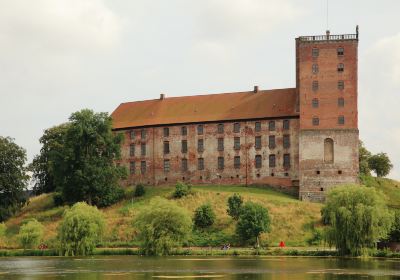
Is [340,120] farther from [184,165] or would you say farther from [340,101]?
[184,165]

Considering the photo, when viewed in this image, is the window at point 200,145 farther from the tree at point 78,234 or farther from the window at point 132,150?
the tree at point 78,234

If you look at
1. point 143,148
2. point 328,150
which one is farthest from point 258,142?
point 143,148

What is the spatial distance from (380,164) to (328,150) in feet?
78.8

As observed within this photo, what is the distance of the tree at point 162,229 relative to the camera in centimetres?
5272

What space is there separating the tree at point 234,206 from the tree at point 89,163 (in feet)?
46.7

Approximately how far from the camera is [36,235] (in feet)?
197

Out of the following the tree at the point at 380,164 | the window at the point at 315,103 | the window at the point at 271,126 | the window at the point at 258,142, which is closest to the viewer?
the window at the point at 315,103

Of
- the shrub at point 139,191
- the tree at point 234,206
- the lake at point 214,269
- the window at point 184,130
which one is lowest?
the lake at point 214,269

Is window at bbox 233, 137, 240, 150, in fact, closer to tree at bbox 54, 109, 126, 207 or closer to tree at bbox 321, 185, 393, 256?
tree at bbox 54, 109, 126, 207

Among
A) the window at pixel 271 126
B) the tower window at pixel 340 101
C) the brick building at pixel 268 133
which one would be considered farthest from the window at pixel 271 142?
the tower window at pixel 340 101

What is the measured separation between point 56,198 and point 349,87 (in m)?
32.8

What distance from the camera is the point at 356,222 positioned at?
47.4 metres

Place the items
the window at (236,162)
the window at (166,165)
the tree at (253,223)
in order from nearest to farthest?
the tree at (253,223) < the window at (236,162) < the window at (166,165)

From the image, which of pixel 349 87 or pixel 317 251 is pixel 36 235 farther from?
pixel 349 87
